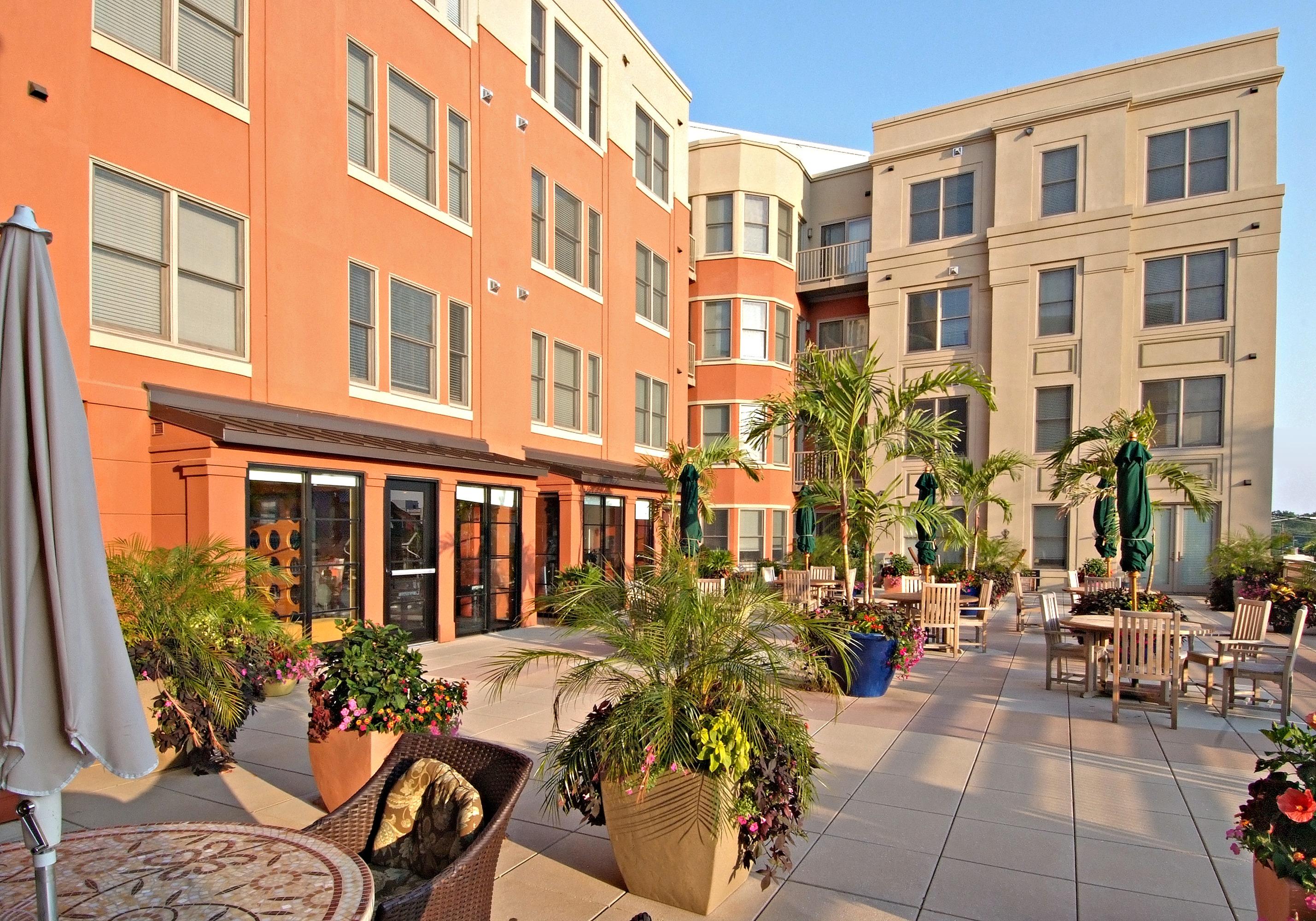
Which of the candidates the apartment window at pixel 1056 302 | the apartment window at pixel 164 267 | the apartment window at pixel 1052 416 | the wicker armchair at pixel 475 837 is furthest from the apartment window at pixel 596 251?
the wicker armchair at pixel 475 837

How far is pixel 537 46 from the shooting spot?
16578 mm

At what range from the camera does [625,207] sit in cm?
1983

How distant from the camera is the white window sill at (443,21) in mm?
13336

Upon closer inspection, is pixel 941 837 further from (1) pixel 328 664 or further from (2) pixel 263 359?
(2) pixel 263 359

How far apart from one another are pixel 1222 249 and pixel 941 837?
23.2 metres

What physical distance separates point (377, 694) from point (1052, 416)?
2323cm

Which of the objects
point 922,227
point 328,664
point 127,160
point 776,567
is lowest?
point 776,567

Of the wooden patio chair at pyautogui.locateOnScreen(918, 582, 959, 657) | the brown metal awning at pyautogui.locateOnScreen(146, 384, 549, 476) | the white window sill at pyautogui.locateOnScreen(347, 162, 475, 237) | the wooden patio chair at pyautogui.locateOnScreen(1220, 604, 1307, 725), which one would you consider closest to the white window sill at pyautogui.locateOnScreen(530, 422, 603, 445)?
the brown metal awning at pyautogui.locateOnScreen(146, 384, 549, 476)

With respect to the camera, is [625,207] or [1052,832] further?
[625,207]

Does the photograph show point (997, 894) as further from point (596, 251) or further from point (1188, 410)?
point (1188, 410)

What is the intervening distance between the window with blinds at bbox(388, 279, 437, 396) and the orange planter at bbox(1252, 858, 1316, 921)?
38.8 feet

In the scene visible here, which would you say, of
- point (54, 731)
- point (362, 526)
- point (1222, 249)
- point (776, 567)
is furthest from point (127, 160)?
point (1222, 249)

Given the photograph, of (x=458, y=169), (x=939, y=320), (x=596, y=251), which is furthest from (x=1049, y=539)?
(x=458, y=169)

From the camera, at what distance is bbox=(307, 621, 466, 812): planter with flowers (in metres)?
4.95
